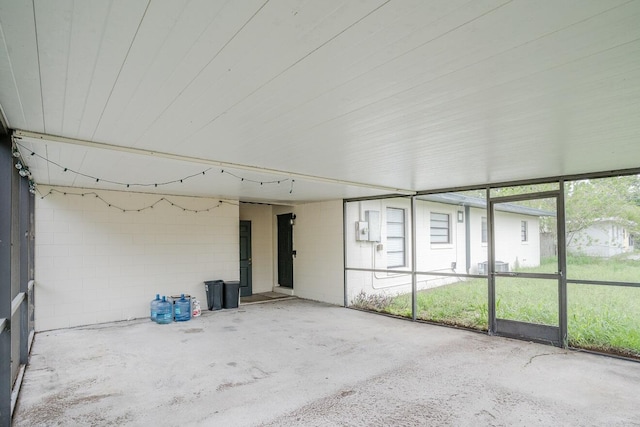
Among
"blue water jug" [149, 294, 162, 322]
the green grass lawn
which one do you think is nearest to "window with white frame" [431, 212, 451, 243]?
the green grass lawn

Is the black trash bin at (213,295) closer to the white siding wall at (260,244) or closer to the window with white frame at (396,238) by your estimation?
the white siding wall at (260,244)

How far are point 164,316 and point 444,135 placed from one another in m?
5.51

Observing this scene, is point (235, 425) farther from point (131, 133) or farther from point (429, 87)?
point (429, 87)

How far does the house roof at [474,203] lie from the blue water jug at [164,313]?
17.5 ft

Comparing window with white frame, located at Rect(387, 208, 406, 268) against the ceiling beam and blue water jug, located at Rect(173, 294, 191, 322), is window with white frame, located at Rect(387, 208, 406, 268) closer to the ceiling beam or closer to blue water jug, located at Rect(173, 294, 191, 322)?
the ceiling beam

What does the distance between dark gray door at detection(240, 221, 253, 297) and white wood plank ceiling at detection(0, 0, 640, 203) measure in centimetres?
542

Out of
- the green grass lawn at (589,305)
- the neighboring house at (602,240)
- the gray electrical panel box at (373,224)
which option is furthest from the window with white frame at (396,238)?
the neighboring house at (602,240)

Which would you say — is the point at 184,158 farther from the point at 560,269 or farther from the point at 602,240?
the point at 602,240

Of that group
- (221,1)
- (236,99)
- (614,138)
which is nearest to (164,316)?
(236,99)

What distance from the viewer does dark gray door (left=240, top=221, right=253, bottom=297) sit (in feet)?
30.1

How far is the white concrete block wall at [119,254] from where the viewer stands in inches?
229

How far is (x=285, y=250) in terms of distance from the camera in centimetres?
953

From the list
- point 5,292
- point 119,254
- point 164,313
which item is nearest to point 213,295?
point 164,313

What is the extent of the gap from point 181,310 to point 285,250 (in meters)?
3.53
